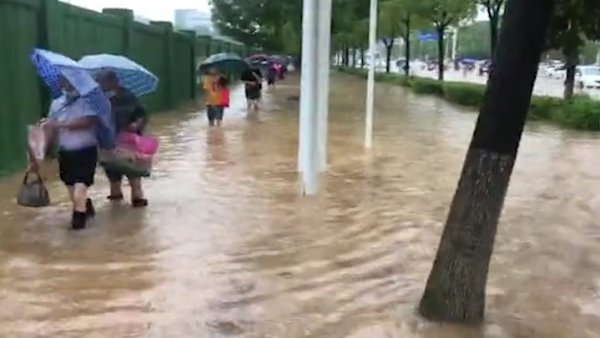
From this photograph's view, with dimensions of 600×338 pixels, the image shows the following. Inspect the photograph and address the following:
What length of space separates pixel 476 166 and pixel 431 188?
18.8 feet

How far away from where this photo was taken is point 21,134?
1182 centimetres

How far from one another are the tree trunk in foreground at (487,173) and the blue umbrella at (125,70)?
3.98 meters

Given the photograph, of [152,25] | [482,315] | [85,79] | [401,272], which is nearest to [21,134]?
[85,79]

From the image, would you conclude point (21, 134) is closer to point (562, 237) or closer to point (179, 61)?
point (562, 237)

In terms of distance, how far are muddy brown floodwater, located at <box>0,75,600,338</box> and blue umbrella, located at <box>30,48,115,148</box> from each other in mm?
1016

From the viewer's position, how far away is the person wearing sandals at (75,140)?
800cm

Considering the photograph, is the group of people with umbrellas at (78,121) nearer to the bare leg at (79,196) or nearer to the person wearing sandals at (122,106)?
the bare leg at (79,196)

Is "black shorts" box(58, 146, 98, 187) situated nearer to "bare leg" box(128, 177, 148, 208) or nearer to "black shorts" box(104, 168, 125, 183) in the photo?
"black shorts" box(104, 168, 125, 183)

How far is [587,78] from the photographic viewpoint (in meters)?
→ 52.1

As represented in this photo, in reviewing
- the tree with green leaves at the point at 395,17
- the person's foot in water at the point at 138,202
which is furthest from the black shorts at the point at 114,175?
the tree with green leaves at the point at 395,17

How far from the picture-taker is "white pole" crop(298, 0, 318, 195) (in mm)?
10625

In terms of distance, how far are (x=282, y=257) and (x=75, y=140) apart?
82.6 inches

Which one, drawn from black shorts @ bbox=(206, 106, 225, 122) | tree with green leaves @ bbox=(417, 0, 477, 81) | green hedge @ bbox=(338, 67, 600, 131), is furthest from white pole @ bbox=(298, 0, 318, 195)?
tree with green leaves @ bbox=(417, 0, 477, 81)

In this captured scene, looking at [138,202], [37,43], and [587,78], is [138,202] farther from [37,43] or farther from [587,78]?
[587,78]
